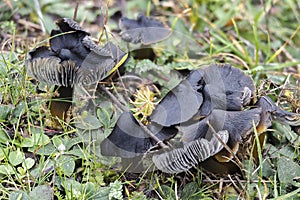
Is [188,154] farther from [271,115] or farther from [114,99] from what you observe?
[114,99]

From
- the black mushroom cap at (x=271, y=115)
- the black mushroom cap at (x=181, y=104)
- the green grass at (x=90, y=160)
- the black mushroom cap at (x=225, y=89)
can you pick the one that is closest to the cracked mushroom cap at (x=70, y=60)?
the green grass at (x=90, y=160)

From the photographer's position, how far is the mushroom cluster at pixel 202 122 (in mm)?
1598

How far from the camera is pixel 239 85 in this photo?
1.79 meters

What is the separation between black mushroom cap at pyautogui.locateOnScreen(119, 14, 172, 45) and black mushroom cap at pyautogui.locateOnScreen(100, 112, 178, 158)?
2.33 feet

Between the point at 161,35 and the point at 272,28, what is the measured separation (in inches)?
44.2

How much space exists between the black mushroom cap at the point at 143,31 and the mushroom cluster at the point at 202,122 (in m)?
0.62

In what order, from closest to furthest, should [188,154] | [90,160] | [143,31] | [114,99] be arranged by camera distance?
1. [188,154]
2. [90,160]
3. [114,99]
4. [143,31]

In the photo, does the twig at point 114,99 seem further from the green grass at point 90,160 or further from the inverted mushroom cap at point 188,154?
the inverted mushroom cap at point 188,154

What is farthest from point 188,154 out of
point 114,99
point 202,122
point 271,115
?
point 114,99

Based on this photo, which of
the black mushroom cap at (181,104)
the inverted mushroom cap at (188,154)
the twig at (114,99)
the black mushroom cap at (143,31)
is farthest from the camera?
the black mushroom cap at (143,31)

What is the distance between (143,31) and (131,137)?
2.83 feet

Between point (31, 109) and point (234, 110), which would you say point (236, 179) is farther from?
point (31, 109)

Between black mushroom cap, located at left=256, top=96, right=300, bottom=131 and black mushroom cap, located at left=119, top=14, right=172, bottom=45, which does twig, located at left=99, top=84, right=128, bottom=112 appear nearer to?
black mushroom cap, located at left=119, top=14, right=172, bottom=45

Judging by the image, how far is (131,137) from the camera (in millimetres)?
1712
